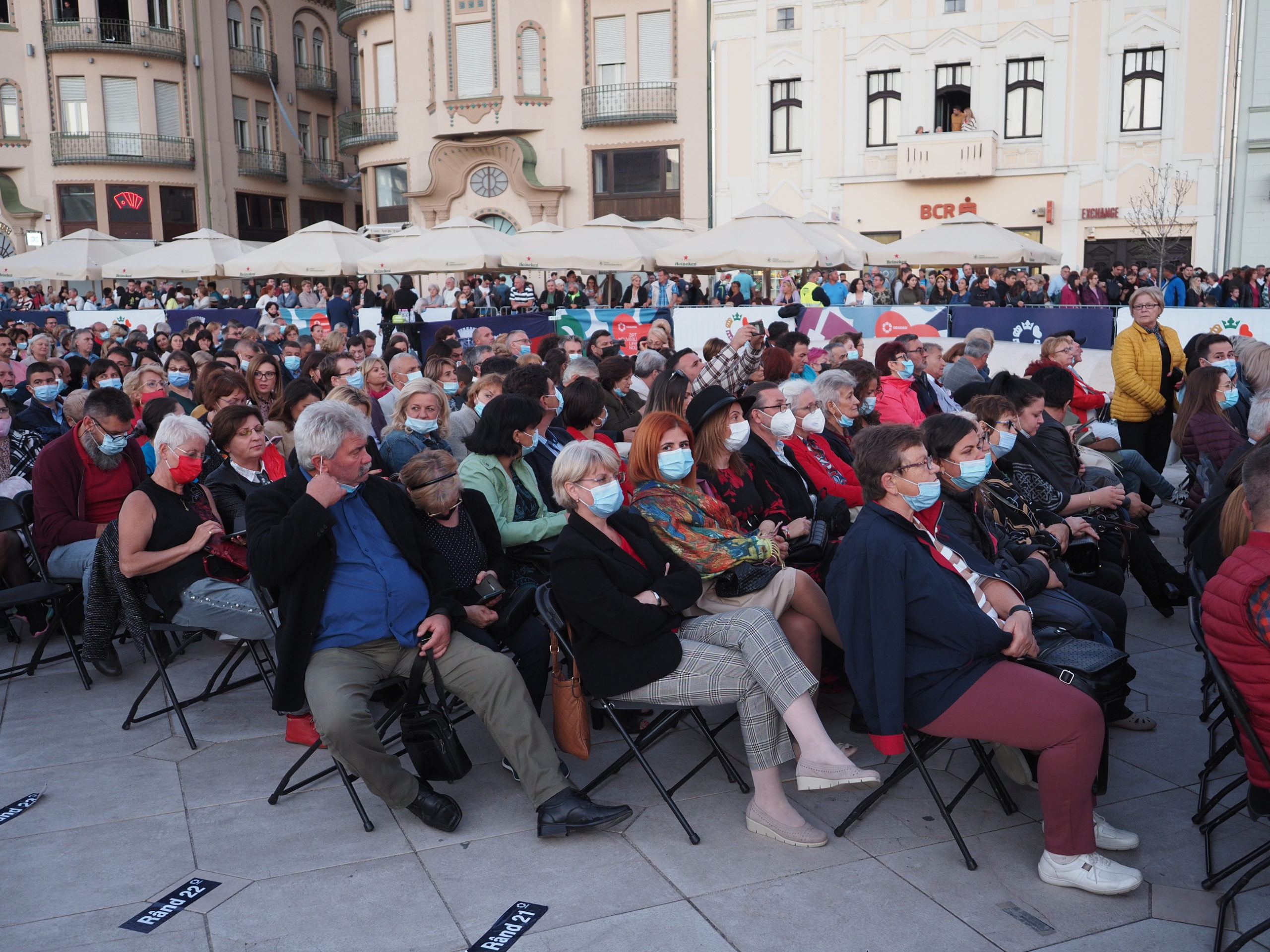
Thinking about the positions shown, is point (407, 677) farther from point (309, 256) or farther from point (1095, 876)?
point (309, 256)

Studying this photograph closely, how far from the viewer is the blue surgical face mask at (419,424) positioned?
6730 millimetres

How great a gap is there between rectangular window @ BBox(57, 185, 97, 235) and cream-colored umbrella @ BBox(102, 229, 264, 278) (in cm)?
2217

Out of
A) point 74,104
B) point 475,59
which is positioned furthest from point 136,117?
point 475,59

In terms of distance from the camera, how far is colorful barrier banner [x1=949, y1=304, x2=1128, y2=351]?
14852mm

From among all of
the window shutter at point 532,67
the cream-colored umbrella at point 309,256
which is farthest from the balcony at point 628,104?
the cream-colored umbrella at point 309,256

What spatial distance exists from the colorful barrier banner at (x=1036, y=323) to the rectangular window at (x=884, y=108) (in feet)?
55.4

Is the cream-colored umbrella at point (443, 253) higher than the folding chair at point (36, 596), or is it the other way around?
the cream-colored umbrella at point (443, 253)

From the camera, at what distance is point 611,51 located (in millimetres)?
36031

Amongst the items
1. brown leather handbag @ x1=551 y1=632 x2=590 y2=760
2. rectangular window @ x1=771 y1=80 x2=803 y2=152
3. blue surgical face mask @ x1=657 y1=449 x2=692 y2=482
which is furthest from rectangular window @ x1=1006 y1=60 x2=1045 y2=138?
brown leather handbag @ x1=551 y1=632 x2=590 y2=760

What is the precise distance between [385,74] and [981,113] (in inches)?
802

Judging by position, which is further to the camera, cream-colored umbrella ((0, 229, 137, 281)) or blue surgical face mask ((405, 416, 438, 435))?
cream-colored umbrella ((0, 229, 137, 281))

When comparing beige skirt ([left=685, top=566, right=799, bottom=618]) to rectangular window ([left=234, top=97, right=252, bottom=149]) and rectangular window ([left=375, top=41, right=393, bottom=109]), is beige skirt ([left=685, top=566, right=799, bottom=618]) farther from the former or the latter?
rectangular window ([left=234, top=97, right=252, bottom=149])

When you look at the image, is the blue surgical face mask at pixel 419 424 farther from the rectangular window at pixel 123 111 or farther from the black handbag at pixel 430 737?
the rectangular window at pixel 123 111

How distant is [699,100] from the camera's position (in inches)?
1368
